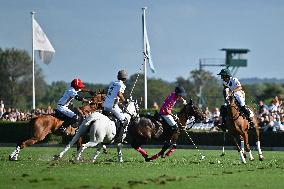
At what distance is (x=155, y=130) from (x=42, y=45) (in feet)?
102

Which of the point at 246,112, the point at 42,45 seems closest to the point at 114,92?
the point at 246,112

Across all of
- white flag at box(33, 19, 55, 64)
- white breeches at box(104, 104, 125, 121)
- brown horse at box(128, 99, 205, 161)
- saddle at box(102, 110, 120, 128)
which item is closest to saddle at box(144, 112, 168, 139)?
brown horse at box(128, 99, 205, 161)

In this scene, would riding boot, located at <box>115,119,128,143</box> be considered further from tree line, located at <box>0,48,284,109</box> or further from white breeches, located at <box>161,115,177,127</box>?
tree line, located at <box>0,48,284,109</box>

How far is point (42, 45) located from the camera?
60125mm

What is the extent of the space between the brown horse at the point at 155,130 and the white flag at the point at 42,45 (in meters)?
29.0

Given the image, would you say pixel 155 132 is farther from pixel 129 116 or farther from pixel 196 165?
pixel 196 165

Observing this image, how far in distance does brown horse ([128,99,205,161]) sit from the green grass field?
1071 mm

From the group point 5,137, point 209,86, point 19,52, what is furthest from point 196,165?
point 209,86

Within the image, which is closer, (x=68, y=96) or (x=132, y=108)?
(x=132, y=108)

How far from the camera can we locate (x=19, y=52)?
12656 centimetres

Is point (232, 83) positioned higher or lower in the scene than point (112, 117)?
higher

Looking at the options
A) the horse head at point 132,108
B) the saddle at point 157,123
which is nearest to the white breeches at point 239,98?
the saddle at point 157,123

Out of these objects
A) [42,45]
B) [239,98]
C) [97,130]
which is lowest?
[97,130]

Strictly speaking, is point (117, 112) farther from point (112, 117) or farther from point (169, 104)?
point (169, 104)
